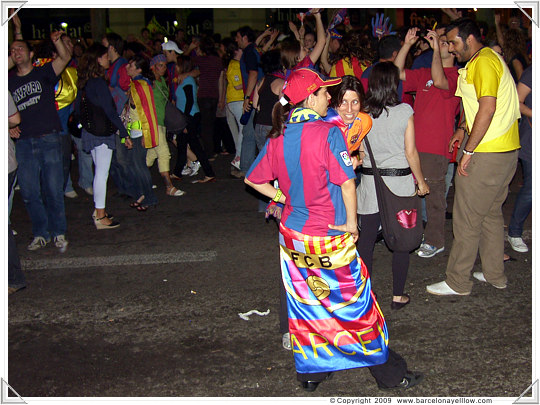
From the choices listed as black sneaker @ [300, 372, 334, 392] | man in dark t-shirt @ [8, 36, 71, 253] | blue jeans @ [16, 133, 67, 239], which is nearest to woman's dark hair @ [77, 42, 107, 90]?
man in dark t-shirt @ [8, 36, 71, 253]

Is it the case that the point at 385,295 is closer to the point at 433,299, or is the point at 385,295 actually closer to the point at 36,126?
the point at 433,299

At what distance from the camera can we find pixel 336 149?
3.41m

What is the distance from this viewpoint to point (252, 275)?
5.75 m

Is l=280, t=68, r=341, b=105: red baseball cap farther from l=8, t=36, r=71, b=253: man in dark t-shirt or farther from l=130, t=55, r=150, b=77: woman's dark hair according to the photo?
l=130, t=55, r=150, b=77: woman's dark hair

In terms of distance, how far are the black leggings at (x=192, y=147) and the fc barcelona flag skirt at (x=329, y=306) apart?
19.7ft

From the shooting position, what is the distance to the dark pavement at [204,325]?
12.9 ft

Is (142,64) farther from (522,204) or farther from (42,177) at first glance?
(522,204)

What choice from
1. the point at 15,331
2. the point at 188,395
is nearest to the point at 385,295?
the point at 188,395

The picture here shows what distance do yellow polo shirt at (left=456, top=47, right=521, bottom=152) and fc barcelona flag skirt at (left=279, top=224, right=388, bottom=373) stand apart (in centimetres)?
184

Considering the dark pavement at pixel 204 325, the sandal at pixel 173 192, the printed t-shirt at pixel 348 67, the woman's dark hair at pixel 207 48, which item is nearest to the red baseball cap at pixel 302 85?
the dark pavement at pixel 204 325

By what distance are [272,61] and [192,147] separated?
2.93 m

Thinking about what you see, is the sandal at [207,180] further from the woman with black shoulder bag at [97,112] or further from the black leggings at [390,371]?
the black leggings at [390,371]

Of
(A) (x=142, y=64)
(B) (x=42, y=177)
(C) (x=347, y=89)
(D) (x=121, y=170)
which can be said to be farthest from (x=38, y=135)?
(C) (x=347, y=89)

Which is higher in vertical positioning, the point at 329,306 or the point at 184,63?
the point at 184,63
